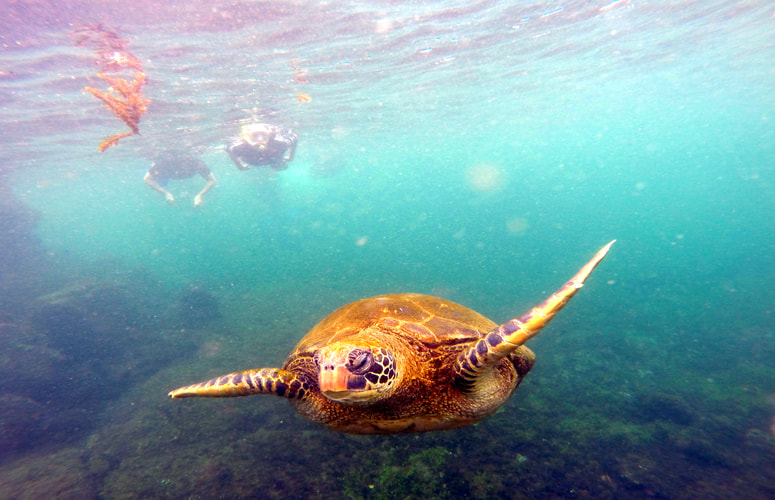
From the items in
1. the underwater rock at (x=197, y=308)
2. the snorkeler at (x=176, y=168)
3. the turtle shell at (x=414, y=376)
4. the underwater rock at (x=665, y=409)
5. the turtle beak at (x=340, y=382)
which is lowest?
the underwater rock at (x=665, y=409)

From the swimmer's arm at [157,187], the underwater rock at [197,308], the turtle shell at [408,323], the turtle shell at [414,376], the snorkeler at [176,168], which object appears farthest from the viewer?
the snorkeler at [176,168]

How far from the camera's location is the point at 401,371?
2918 mm

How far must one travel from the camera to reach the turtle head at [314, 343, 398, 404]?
94.0 inches

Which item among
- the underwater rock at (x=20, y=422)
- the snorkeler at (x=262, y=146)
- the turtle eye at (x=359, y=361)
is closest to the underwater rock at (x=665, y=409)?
the turtle eye at (x=359, y=361)

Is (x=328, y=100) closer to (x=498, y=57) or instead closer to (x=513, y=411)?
(x=498, y=57)

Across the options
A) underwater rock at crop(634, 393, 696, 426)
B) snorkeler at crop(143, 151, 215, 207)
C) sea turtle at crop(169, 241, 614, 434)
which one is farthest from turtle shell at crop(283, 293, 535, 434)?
snorkeler at crop(143, 151, 215, 207)

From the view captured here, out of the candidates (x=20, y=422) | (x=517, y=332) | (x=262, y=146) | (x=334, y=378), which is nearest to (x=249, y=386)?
(x=334, y=378)

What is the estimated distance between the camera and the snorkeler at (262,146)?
19.9m

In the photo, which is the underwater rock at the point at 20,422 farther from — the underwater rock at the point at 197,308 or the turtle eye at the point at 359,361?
the turtle eye at the point at 359,361

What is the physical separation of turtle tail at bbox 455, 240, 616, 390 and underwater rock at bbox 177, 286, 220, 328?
1271 cm

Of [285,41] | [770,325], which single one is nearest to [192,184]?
[285,41]

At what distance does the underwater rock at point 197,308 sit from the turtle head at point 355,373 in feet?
40.2

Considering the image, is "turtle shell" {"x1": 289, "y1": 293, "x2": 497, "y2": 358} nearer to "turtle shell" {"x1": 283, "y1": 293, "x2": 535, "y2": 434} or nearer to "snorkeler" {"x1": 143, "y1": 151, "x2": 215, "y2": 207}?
"turtle shell" {"x1": 283, "y1": 293, "x2": 535, "y2": 434}

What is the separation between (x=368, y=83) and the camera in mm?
Result: 18641
